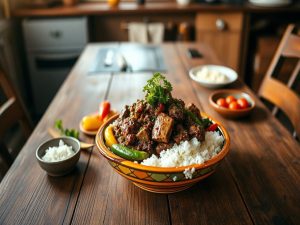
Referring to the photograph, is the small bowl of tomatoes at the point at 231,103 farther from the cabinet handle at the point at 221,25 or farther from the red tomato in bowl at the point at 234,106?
the cabinet handle at the point at 221,25

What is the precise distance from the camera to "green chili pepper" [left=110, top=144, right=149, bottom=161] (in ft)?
2.91

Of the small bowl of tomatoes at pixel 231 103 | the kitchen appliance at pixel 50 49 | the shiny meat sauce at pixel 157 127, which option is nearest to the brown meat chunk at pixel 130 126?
the shiny meat sauce at pixel 157 127

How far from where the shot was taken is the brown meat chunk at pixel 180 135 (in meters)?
0.91

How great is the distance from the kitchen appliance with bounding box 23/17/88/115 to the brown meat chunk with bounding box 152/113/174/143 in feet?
7.65

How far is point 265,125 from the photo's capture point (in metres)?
1.30

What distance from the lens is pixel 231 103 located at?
4.48 feet

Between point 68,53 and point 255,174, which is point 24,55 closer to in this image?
point 68,53

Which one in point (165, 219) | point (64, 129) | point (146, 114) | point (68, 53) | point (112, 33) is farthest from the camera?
point (112, 33)

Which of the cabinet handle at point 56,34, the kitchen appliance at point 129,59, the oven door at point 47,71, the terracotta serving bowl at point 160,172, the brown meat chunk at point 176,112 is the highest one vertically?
the brown meat chunk at point 176,112

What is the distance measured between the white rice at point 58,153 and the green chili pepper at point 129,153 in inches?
7.7

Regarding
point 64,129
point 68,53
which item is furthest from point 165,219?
point 68,53

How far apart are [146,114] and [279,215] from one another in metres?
0.45

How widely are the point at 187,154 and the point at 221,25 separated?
2490mm

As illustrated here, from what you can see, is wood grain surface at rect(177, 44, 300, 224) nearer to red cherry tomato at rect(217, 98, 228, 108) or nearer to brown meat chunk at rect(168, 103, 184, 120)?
red cherry tomato at rect(217, 98, 228, 108)
